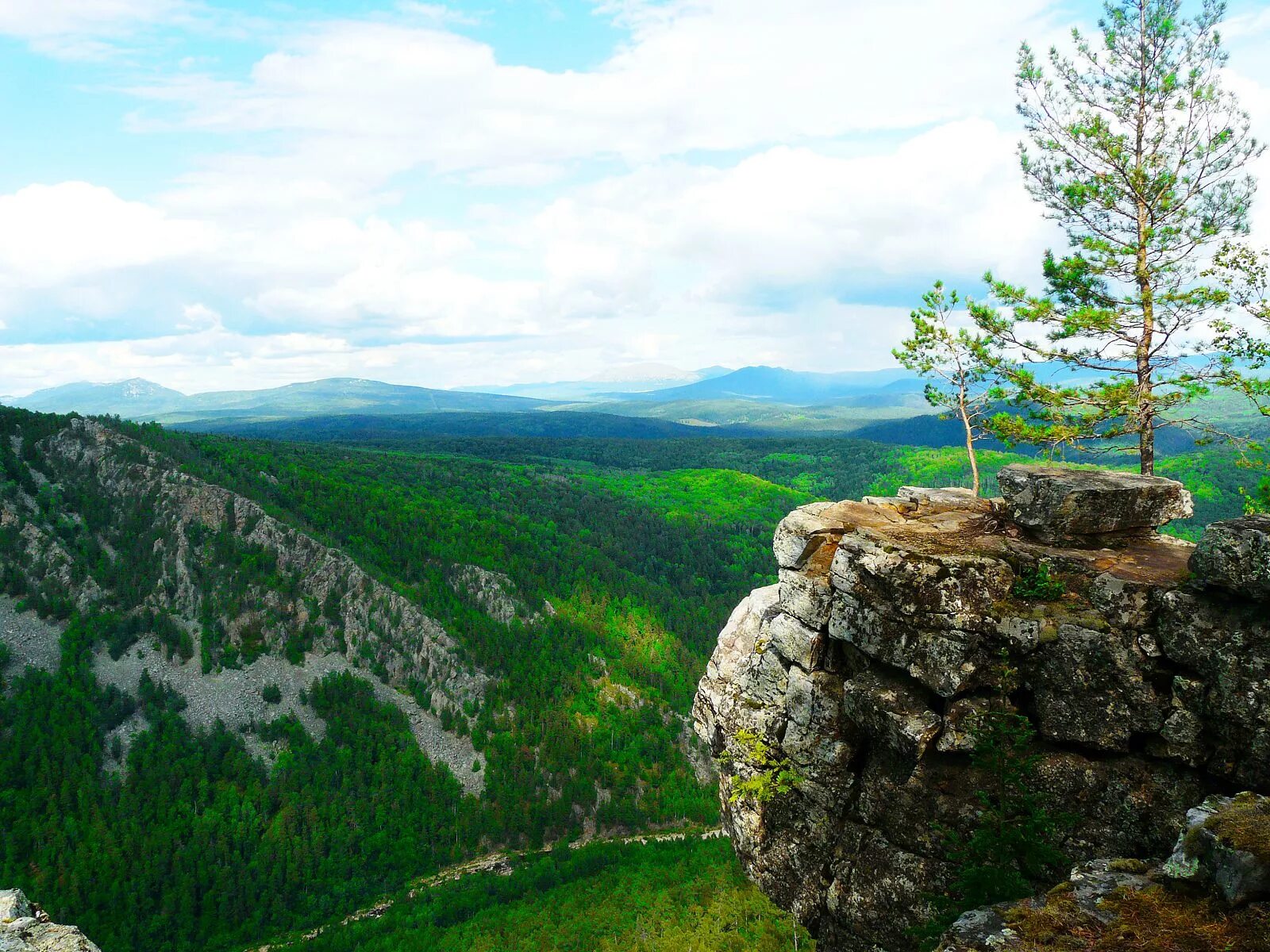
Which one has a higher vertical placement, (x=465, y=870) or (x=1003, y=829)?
(x=1003, y=829)

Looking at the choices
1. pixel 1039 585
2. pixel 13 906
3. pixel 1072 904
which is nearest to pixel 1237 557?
pixel 1039 585

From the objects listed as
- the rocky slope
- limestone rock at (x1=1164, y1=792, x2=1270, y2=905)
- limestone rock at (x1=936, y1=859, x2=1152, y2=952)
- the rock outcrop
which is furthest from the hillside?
limestone rock at (x1=1164, y1=792, x2=1270, y2=905)

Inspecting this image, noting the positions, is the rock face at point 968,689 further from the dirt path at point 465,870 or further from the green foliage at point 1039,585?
the dirt path at point 465,870

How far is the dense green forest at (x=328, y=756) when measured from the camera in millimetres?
88188

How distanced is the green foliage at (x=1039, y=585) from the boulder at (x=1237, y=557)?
353 cm

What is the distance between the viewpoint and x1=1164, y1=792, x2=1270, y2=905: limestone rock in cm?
1284

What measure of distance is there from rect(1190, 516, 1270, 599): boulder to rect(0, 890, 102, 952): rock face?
3897cm

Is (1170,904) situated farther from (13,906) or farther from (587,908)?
(587,908)

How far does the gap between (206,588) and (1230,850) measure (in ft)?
490

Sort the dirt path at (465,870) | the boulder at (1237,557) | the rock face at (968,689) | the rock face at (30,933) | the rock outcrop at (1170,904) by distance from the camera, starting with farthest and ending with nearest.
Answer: the dirt path at (465,870) → the rock face at (30,933) → the rock face at (968,689) → the boulder at (1237,557) → the rock outcrop at (1170,904)

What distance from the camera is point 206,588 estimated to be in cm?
12500

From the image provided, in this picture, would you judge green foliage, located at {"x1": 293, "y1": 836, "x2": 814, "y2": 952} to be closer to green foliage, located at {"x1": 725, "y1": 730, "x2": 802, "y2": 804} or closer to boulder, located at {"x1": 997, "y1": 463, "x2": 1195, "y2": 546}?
green foliage, located at {"x1": 725, "y1": 730, "x2": 802, "y2": 804}

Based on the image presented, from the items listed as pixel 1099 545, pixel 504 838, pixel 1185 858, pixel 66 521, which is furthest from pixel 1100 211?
pixel 66 521

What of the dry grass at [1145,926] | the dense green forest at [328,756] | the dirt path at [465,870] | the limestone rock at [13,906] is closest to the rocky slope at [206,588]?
the dense green forest at [328,756]
